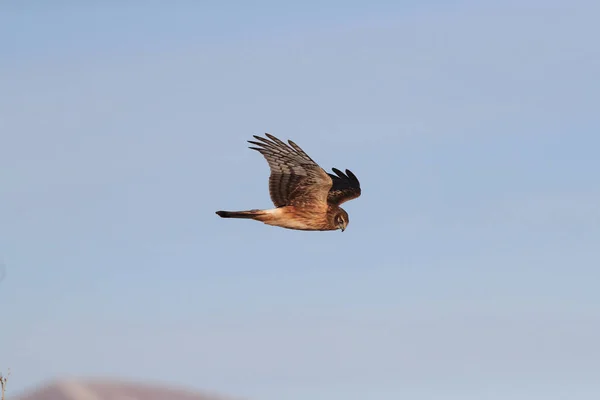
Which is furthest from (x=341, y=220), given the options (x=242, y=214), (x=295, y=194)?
(x=242, y=214)

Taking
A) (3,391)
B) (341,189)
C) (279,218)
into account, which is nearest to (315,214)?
(279,218)

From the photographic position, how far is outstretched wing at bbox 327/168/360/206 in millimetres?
25828

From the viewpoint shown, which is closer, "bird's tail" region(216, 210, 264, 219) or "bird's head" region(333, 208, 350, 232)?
"bird's tail" region(216, 210, 264, 219)

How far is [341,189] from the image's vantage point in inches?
1040

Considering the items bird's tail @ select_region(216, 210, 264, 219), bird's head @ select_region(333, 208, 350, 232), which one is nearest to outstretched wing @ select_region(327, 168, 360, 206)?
bird's head @ select_region(333, 208, 350, 232)

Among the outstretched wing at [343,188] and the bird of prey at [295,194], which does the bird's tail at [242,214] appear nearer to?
the bird of prey at [295,194]

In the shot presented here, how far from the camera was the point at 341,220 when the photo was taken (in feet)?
79.4

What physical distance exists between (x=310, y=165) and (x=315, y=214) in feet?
4.64

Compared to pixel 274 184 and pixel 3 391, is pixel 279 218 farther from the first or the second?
pixel 3 391

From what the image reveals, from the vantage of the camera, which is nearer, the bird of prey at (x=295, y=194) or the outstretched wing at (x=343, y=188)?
the bird of prey at (x=295, y=194)

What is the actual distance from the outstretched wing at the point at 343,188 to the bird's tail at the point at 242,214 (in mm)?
2055

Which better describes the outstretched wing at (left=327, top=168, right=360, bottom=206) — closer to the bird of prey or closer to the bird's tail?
the bird of prey

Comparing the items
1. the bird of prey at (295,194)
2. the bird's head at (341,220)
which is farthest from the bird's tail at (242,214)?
the bird's head at (341,220)

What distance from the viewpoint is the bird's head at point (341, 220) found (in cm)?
2417
